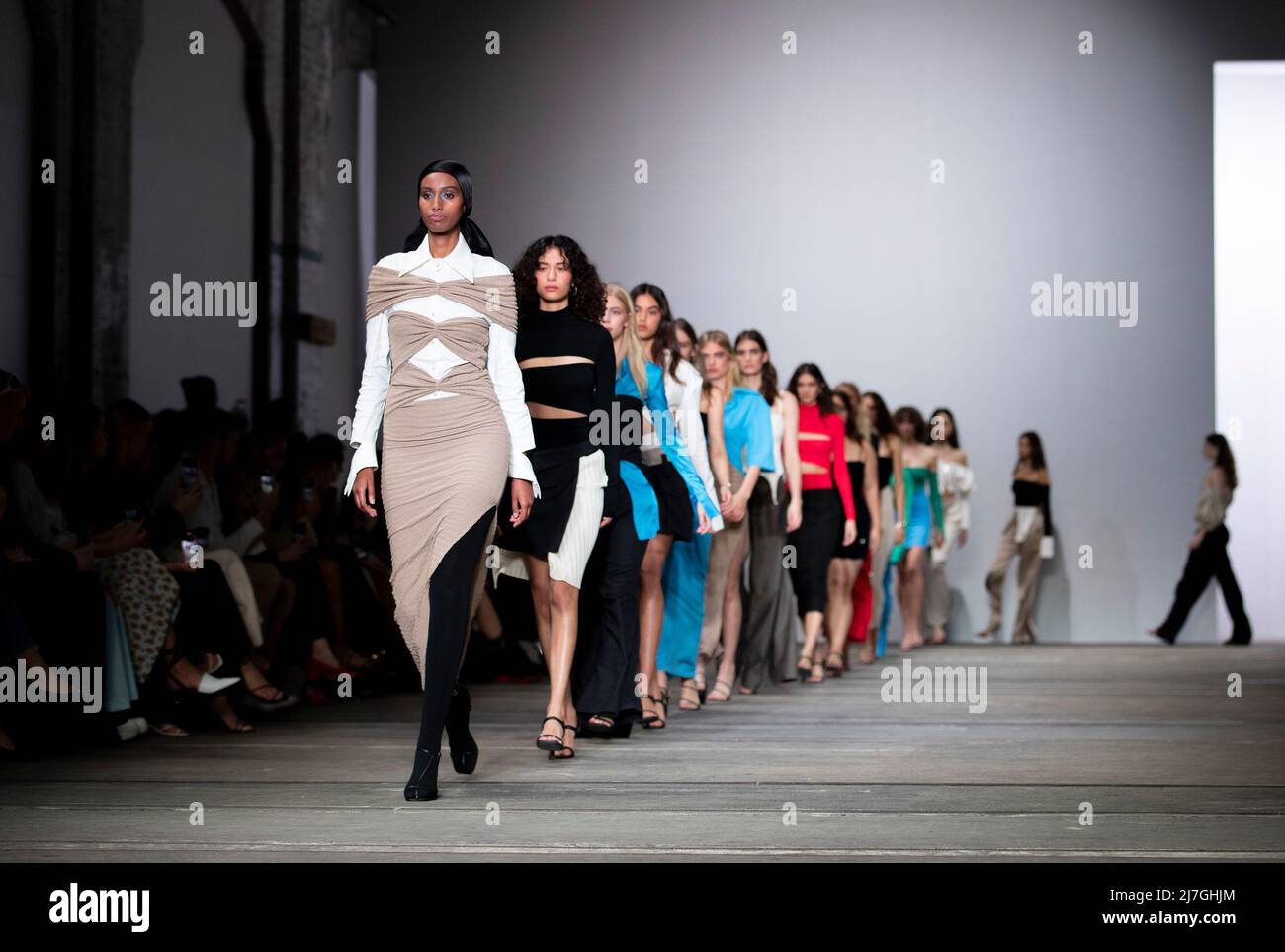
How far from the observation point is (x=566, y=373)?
16.3ft

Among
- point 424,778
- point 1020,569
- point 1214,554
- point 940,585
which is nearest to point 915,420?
point 940,585

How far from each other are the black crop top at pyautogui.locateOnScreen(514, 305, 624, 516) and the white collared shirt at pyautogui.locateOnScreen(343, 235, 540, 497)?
26.6 inches

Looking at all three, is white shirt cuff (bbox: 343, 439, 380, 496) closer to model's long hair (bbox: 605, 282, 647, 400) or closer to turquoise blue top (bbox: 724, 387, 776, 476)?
model's long hair (bbox: 605, 282, 647, 400)

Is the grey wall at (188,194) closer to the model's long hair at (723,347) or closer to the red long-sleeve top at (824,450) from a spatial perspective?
the model's long hair at (723,347)

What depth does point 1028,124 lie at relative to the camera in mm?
13180

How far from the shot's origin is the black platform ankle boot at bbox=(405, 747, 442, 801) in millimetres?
3986

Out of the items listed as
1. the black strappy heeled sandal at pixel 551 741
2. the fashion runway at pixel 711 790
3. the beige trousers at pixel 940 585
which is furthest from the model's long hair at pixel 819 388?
the beige trousers at pixel 940 585

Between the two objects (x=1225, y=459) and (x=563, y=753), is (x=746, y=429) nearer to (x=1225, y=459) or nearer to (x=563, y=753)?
(x=563, y=753)

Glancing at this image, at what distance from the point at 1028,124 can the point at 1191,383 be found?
7.76 feet

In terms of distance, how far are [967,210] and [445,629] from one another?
9.95 m

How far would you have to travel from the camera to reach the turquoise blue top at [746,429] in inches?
282

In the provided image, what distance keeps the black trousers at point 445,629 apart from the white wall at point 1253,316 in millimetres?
10222
